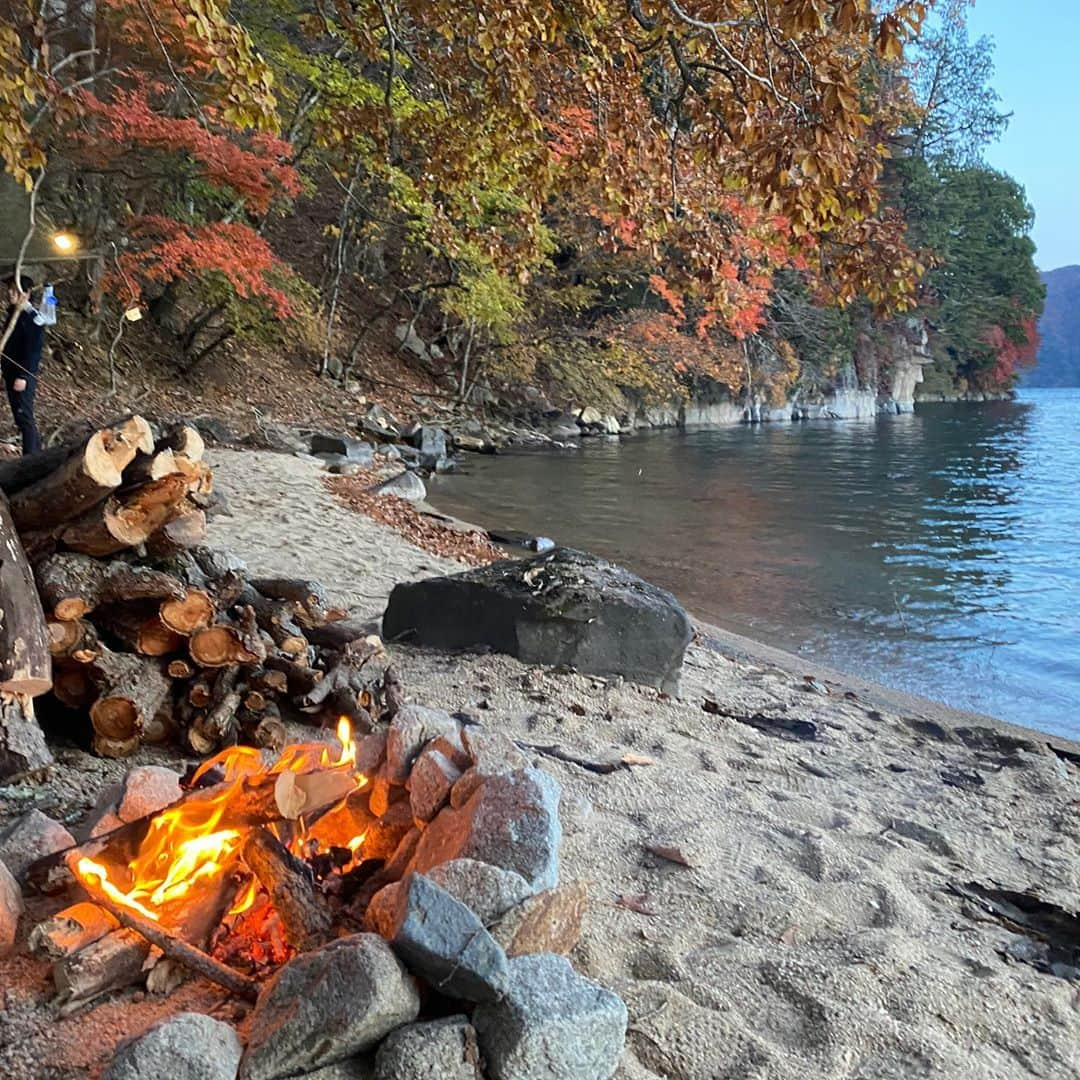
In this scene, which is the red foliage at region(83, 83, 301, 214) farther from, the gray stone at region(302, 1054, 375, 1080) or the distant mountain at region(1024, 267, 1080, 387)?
the distant mountain at region(1024, 267, 1080, 387)

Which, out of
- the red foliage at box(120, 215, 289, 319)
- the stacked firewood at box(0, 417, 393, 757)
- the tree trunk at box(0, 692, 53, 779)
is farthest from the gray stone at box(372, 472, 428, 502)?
the tree trunk at box(0, 692, 53, 779)

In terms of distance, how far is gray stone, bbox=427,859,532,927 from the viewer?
1888mm

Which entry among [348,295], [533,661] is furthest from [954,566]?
[348,295]

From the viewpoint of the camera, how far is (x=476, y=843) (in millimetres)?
2137

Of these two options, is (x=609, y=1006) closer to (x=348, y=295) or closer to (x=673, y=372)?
(x=348, y=295)

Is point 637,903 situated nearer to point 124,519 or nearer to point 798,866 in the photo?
point 798,866

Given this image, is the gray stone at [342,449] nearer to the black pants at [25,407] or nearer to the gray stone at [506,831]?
the black pants at [25,407]

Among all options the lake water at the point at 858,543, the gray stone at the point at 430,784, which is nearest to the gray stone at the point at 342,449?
the lake water at the point at 858,543

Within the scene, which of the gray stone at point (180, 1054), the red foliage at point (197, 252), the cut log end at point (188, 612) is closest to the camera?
the gray stone at point (180, 1054)

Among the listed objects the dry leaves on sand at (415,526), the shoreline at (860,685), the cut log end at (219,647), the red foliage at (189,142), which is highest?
the red foliage at (189,142)

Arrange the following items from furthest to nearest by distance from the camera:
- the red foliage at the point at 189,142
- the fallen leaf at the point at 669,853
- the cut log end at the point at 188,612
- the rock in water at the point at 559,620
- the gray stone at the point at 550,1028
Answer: the red foliage at the point at 189,142 < the rock in water at the point at 559,620 < the cut log end at the point at 188,612 < the fallen leaf at the point at 669,853 < the gray stone at the point at 550,1028

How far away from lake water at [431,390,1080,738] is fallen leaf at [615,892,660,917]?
4.40m

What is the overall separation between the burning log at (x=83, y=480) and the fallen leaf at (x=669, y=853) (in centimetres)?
226

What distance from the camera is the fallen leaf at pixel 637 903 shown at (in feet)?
8.14
